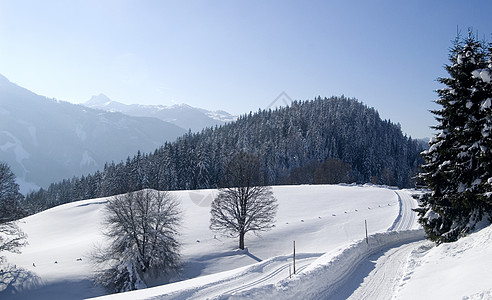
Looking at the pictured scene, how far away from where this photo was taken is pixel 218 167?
93.6 meters

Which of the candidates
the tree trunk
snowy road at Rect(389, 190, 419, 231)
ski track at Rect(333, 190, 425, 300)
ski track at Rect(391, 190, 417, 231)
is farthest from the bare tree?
ski track at Rect(391, 190, 417, 231)

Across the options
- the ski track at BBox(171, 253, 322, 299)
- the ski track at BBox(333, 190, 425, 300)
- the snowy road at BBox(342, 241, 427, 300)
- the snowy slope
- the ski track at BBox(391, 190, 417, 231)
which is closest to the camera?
the ski track at BBox(171, 253, 322, 299)

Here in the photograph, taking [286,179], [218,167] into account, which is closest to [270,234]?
[218,167]

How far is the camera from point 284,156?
122 metres

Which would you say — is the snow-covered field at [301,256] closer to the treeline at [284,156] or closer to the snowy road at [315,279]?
the snowy road at [315,279]

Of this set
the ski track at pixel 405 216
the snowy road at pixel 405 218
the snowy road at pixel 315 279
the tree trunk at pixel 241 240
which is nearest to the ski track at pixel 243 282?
the snowy road at pixel 315 279

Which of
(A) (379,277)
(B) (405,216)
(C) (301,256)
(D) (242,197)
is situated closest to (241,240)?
(D) (242,197)

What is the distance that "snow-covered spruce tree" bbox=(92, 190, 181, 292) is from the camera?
2438 centimetres

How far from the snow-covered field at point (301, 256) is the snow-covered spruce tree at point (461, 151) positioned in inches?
85.2

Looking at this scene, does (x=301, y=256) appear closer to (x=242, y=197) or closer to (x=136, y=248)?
(x=242, y=197)

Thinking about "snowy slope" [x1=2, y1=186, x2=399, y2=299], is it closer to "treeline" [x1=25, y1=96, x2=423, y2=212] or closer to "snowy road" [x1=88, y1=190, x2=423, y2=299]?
"snowy road" [x1=88, y1=190, x2=423, y2=299]

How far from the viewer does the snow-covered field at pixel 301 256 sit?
11.6 meters

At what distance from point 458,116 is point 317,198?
34.8 meters

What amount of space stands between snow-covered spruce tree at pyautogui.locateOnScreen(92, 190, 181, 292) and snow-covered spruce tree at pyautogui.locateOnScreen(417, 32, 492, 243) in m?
21.0
